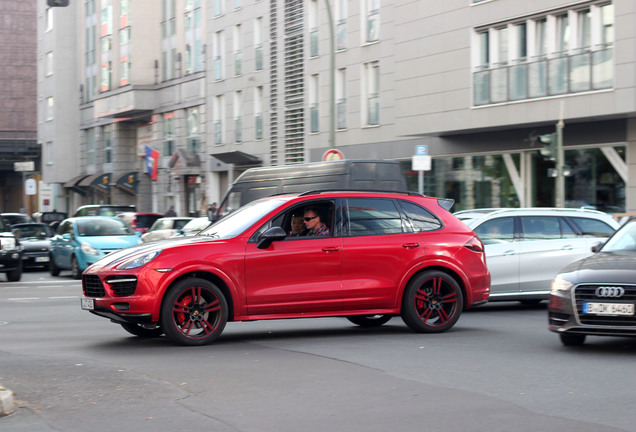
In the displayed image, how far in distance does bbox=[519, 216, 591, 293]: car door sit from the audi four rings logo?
16.4 ft

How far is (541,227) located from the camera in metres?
15.2

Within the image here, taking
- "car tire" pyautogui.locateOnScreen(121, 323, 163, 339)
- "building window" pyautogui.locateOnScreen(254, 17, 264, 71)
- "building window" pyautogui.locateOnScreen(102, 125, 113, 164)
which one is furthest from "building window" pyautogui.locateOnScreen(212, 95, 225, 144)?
"car tire" pyautogui.locateOnScreen(121, 323, 163, 339)

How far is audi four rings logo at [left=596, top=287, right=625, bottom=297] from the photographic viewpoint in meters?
9.63

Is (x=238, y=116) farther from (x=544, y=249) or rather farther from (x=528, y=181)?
(x=544, y=249)

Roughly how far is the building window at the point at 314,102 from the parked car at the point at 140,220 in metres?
10.0

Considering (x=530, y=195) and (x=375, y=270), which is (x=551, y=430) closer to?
(x=375, y=270)

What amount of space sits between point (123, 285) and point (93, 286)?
505 millimetres

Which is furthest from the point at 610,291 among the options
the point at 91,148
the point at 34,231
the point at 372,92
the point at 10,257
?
the point at 91,148

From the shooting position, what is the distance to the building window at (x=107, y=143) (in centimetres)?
6278

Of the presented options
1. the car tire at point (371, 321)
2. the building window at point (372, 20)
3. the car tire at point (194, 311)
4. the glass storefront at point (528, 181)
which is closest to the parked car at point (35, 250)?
the glass storefront at point (528, 181)

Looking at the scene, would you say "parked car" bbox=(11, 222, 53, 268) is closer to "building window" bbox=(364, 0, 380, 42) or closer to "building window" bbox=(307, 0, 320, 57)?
"building window" bbox=(364, 0, 380, 42)

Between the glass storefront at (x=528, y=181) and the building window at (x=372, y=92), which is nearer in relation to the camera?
the glass storefront at (x=528, y=181)

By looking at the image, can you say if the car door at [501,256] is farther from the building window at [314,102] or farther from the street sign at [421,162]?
the building window at [314,102]

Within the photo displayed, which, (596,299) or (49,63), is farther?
(49,63)
